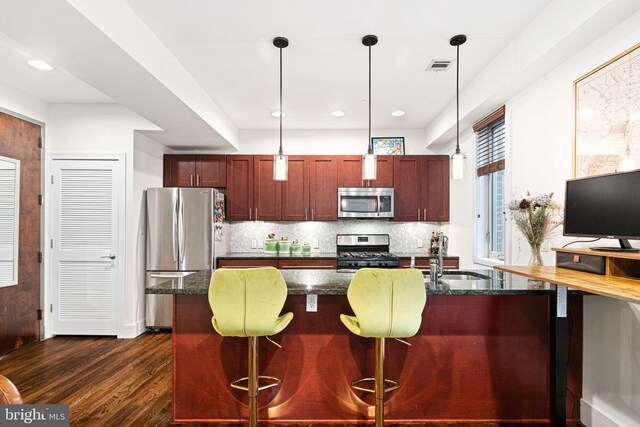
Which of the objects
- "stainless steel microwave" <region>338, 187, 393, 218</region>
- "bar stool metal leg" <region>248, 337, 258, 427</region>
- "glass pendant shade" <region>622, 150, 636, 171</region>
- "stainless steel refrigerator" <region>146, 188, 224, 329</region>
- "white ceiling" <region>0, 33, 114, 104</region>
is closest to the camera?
"glass pendant shade" <region>622, 150, 636, 171</region>

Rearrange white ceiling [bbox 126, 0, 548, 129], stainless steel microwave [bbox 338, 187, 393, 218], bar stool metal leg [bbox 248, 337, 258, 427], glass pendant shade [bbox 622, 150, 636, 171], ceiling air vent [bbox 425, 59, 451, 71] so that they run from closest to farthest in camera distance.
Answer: glass pendant shade [bbox 622, 150, 636, 171] → bar stool metal leg [bbox 248, 337, 258, 427] → white ceiling [bbox 126, 0, 548, 129] → ceiling air vent [bbox 425, 59, 451, 71] → stainless steel microwave [bbox 338, 187, 393, 218]

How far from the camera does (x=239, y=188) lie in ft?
16.2

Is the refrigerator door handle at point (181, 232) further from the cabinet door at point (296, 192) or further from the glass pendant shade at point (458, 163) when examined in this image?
the glass pendant shade at point (458, 163)

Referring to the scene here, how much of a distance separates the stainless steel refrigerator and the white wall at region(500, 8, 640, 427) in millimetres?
3374

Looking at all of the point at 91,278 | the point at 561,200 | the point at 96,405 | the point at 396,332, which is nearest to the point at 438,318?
the point at 396,332

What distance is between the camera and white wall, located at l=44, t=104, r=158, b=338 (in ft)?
13.3

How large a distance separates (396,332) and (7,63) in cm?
381

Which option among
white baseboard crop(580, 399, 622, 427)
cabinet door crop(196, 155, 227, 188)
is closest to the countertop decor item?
white baseboard crop(580, 399, 622, 427)

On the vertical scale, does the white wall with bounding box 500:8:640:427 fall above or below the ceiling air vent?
below

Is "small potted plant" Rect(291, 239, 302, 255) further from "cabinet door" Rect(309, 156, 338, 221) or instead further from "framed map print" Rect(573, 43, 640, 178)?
"framed map print" Rect(573, 43, 640, 178)

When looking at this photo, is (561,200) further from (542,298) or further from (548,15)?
(548,15)

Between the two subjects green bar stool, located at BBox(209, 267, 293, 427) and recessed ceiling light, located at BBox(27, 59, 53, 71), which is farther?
recessed ceiling light, located at BBox(27, 59, 53, 71)

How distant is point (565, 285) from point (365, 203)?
3182 mm

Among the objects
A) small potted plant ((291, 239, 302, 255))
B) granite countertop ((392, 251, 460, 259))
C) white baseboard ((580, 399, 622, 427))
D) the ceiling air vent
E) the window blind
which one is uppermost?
the ceiling air vent
